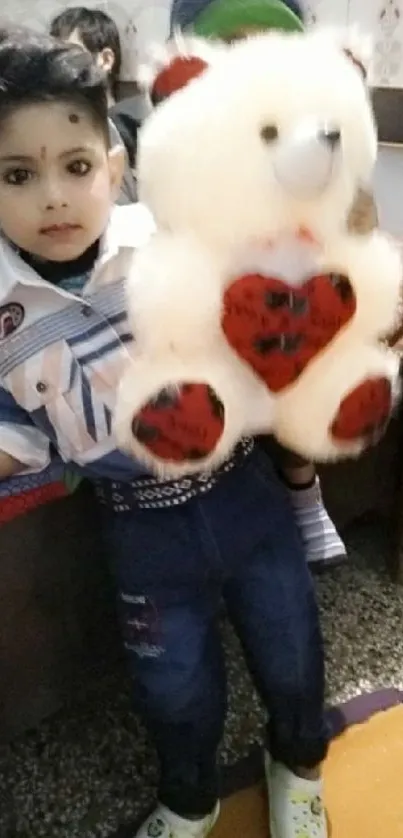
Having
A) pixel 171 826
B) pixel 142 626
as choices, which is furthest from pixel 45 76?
pixel 171 826

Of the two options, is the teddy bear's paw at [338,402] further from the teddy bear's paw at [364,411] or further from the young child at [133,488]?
the young child at [133,488]

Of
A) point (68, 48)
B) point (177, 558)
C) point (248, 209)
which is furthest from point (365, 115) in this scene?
point (177, 558)

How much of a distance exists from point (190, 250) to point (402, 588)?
0.77 meters

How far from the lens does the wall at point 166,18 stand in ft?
4.79

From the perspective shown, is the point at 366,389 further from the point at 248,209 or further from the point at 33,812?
the point at 33,812

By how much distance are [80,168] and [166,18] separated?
1.06 m

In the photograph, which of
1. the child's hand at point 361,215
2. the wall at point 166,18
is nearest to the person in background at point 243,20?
the child's hand at point 361,215

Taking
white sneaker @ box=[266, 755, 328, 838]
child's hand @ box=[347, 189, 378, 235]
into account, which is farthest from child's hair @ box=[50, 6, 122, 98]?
white sneaker @ box=[266, 755, 328, 838]

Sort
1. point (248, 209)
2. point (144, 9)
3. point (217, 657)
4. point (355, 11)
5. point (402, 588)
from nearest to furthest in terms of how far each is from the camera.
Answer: point (248, 209) < point (217, 657) < point (402, 588) < point (355, 11) < point (144, 9)

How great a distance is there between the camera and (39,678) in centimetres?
101

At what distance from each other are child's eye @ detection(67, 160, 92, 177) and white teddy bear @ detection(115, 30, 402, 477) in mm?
154

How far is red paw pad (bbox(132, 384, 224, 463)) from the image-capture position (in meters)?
0.65

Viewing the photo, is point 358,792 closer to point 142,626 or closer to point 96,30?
point 142,626

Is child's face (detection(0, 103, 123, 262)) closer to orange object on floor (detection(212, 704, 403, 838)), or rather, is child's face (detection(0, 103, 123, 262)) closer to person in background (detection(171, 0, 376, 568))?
person in background (detection(171, 0, 376, 568))
